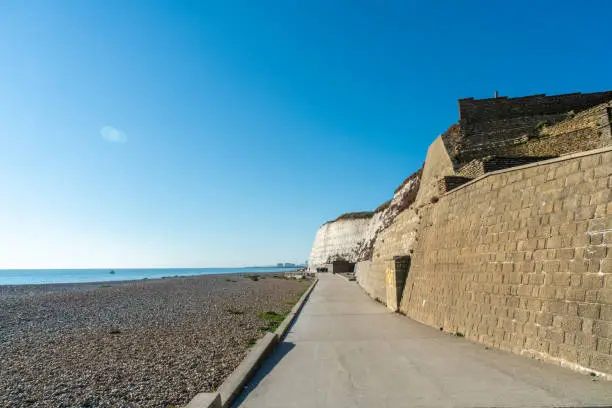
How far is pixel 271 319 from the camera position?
47.5 feet

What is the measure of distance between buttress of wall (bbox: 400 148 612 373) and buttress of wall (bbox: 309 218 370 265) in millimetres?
54375

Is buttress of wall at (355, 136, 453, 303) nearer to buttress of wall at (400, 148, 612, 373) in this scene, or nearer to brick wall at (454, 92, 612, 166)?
brick wall at (454, 92, 612, 166)

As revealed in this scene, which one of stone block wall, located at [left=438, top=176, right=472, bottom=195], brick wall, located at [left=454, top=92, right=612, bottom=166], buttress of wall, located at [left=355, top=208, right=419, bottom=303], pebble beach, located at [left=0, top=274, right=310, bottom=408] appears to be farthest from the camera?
brick wall, located at [left=454, top=92, right=612, bottom=166]

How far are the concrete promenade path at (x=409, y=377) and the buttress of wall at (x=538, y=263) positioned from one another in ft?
1.48

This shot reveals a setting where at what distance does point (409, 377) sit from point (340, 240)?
225 feet

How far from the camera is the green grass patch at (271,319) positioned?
12410 mm

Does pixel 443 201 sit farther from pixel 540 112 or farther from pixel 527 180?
pixel 540 112

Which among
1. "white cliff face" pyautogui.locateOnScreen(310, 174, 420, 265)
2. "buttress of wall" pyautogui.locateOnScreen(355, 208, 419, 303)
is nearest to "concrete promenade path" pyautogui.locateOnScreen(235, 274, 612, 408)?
"buttress of wall" pyautogui.locateOnScreen(355, 208, 419, 303)

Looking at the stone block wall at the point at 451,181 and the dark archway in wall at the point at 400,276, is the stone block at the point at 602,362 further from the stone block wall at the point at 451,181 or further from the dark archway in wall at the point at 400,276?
the dark archway in wall at the point at 400,276

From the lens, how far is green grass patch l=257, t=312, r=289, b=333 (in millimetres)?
12410

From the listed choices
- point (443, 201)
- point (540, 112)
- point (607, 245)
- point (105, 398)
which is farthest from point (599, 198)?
point (540, 112)

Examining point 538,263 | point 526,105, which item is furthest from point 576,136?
point 538,263

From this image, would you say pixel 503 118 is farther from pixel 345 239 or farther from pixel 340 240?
pixel 340 240

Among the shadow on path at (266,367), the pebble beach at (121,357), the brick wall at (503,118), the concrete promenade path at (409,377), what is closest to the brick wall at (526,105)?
the brick wall at (503,118)
